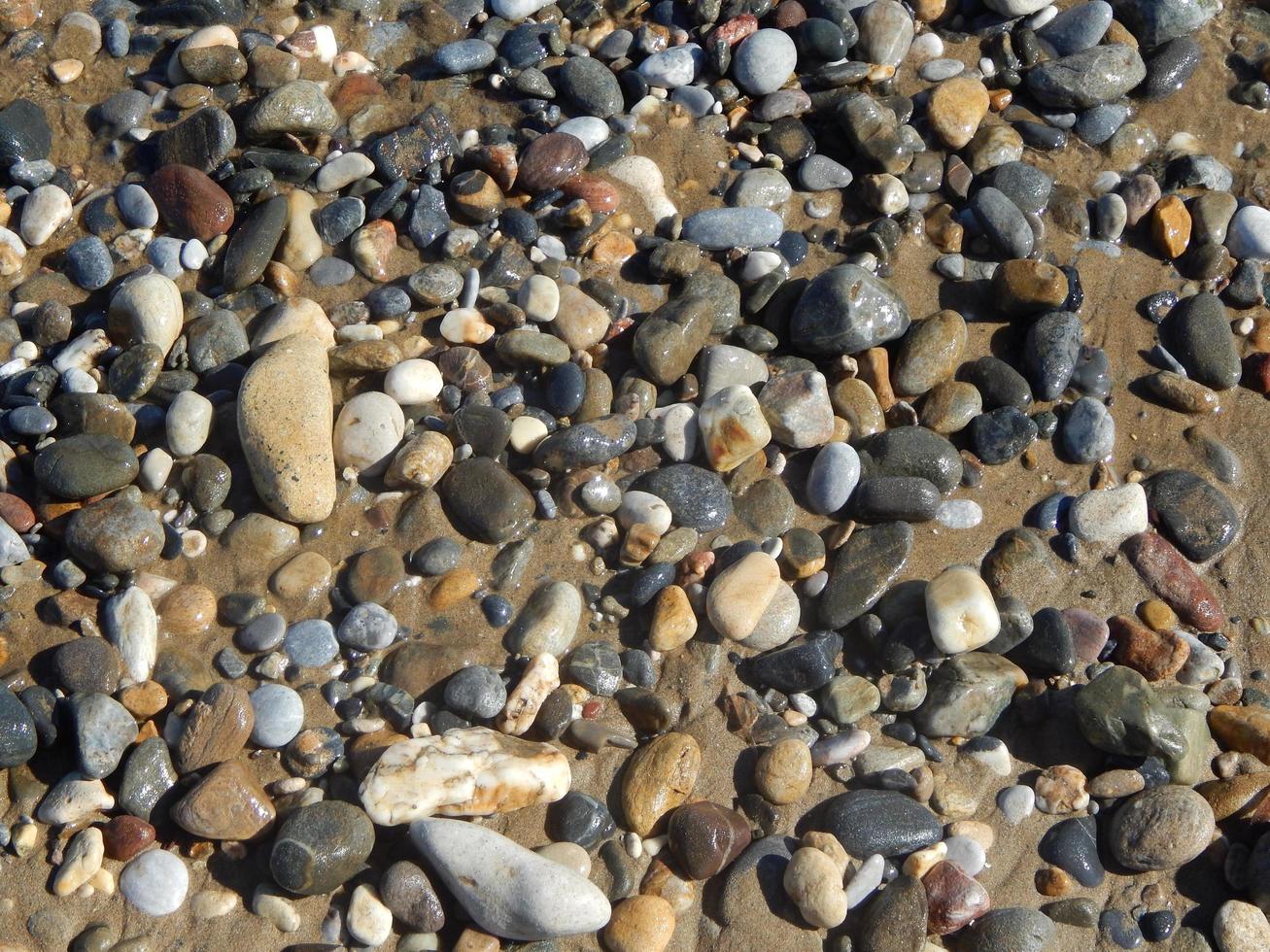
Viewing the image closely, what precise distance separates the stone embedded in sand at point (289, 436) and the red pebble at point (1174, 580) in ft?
7.12

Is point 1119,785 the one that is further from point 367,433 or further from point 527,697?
point 367,433

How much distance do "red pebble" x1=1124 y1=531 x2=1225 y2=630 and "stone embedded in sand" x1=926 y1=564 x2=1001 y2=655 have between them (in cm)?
51

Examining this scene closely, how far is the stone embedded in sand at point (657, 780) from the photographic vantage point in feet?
8.14

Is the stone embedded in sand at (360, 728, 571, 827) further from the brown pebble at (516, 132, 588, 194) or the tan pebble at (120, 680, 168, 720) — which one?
the brown pebble at (516, 132, 588, 194)

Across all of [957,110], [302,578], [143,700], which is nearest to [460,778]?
[302,578]

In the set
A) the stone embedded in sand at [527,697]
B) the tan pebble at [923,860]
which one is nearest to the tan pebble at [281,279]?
the stone embedded in sand at [527,697]

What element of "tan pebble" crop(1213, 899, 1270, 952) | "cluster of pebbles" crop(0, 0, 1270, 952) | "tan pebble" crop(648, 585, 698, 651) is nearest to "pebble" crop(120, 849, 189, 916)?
"cluster of pebbles" crop(0, 0, 1270, 952)

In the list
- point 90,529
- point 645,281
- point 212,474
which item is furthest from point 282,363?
point 645,281

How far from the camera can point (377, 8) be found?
374 cm

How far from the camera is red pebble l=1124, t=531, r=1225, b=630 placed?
2803 millimetres

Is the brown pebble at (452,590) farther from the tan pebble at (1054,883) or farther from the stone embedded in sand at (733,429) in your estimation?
the tan pebble at (1054,883)

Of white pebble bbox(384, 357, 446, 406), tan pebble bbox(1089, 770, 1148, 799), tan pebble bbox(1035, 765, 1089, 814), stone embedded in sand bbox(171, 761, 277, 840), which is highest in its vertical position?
white pebble bbox(384, 357, 446, 406)

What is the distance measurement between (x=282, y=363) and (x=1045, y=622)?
2106 mm

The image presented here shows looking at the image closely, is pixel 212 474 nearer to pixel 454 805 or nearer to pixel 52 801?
pixel 52 801
